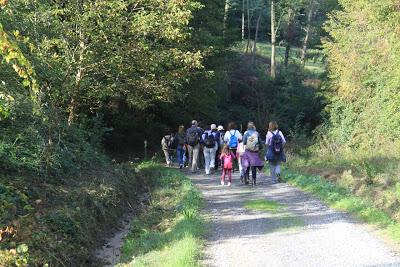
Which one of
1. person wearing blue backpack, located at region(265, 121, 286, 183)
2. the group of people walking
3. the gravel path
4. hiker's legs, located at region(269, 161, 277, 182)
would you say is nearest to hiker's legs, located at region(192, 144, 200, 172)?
the group of people walking

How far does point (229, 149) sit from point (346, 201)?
Result: 5.22 metres

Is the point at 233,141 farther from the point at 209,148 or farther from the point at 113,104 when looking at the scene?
the point at 113,104

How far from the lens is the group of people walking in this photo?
47.3 ft

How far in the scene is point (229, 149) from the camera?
15383mm

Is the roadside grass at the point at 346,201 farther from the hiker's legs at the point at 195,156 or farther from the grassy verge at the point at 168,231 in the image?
the hiker's legs at the point at 195,156

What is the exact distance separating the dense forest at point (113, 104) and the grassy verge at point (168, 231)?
83 centimetres

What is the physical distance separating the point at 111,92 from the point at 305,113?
22553 millimetres

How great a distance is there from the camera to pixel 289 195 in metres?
12.6

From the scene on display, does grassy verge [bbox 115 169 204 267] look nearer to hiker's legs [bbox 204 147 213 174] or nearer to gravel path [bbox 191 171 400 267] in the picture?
gravel path [bbox 191 171 400 267]

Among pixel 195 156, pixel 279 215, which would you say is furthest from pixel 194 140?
pixel 279 215

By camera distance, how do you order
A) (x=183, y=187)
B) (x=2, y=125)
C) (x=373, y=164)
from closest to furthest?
(x=2, y=125) → (x=183, y=187) → (x=373, y=164)

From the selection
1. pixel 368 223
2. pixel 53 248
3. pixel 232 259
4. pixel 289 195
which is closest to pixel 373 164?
pixel 289 195

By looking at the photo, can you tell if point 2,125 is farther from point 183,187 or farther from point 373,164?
point 373,164

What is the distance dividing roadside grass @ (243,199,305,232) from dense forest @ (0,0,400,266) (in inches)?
74.3
